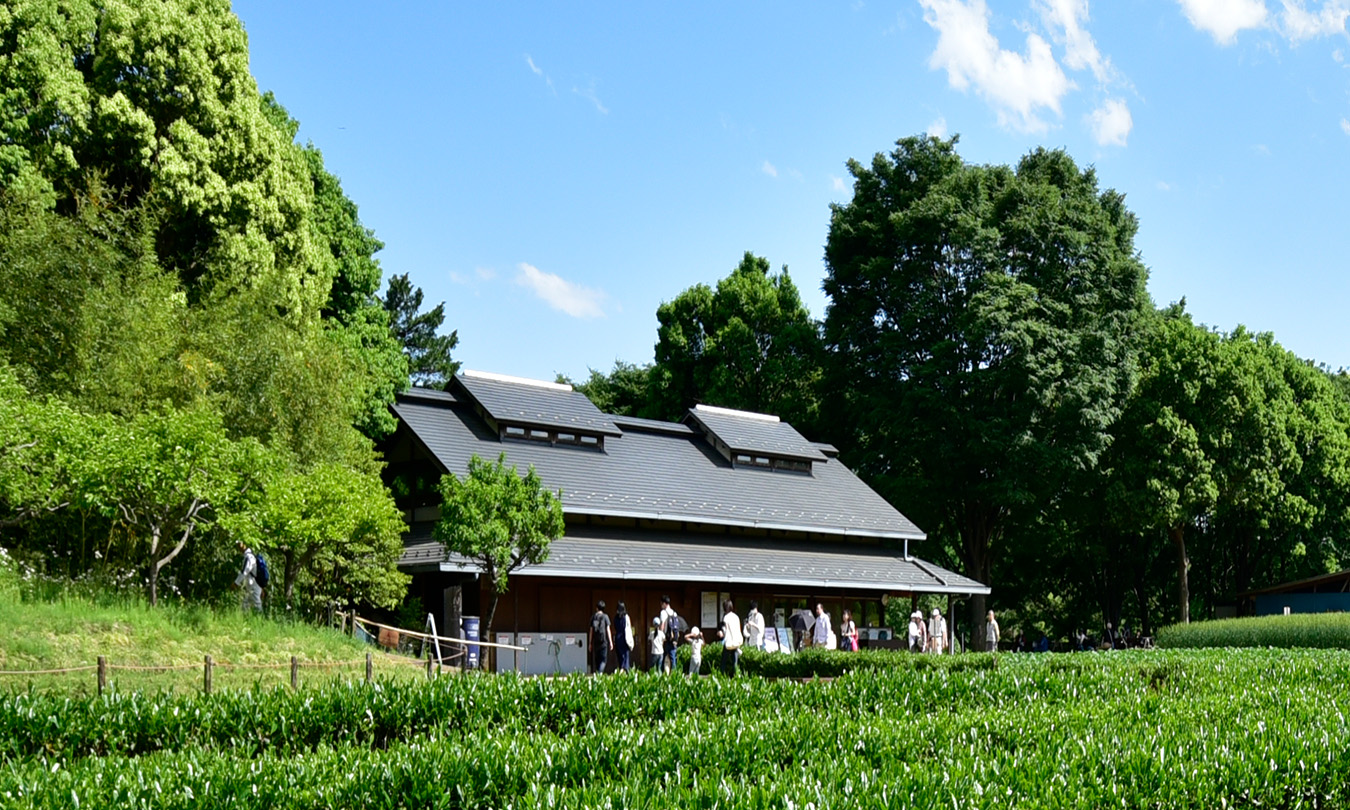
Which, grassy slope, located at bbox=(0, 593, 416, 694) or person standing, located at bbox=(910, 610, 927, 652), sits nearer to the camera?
grassy slope, located at bbox=(0, 593, 416, 694)

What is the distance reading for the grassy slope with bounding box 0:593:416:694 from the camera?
15.2 m

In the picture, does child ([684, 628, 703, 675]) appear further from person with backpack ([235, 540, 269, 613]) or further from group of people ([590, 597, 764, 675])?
person with backpack ([235, 540, 269, 613])

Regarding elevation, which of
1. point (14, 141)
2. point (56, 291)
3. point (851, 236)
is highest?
point (851, 236)

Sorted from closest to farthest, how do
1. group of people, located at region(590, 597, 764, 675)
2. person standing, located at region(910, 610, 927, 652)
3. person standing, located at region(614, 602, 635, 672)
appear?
group of people, located at region(590, 597, 764, 675), person standing, located at region(614, 602, 635, 672), person standing, located at region(910, 610, 927, 652)

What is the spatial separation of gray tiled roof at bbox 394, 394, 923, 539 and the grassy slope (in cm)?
838

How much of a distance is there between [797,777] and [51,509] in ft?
49.0

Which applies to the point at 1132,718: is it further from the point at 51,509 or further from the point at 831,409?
the point at 831,409

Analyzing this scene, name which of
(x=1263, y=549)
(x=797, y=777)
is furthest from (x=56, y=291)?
(x=1263, y=549)

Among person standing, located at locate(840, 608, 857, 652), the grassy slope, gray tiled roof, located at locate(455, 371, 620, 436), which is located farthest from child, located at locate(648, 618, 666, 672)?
gray tiled roof, located at locate(455, 371, 620, 436)

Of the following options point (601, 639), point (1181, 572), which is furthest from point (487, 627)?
point (1181, 572)

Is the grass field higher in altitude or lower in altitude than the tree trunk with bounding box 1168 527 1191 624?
lower

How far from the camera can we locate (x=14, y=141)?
21281 mm

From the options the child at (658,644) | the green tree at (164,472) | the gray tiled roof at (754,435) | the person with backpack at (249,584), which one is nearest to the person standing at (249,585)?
the person with backpack at (249,584)

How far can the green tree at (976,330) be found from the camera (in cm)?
3772
